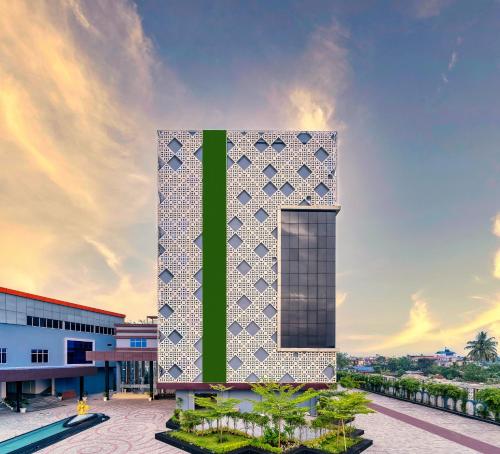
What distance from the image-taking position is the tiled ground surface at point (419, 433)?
22.6 metres

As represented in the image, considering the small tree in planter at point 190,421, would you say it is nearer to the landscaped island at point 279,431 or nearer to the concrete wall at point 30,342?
the landscaped island at point 279,431

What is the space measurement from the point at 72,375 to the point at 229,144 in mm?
29133

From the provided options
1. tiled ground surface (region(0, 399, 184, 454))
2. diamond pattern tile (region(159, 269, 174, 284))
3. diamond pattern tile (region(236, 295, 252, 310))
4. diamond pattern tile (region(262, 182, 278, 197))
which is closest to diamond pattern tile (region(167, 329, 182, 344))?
diamond pattern tile (region(159, 269, 174, 284))

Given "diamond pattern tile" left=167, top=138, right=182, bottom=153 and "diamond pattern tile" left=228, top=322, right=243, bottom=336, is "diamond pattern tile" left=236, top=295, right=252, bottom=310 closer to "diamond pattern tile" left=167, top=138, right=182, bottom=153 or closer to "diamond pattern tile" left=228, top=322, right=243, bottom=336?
"diamond pattern tile" left=228, top=322, right=243, bottom=336

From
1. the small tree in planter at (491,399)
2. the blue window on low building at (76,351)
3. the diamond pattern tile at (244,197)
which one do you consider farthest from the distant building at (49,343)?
the small tree in planter at (491,399)

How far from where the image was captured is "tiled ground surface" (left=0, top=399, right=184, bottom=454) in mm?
22828

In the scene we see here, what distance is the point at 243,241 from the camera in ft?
108

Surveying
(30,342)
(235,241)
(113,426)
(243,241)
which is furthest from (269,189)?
(30,342)

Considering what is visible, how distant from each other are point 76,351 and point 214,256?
2226cm

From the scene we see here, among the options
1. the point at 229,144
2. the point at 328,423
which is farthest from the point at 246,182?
the point at 328,423

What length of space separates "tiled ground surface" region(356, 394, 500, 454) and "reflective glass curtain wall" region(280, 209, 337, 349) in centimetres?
671

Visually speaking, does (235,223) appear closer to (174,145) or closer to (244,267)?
(244,267)

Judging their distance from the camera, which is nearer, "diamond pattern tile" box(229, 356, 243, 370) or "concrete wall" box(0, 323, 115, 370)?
"diamond pattern tile" box(229, 356, 243, 370)

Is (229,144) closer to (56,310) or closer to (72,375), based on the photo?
(56,310)
